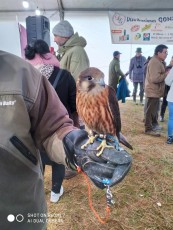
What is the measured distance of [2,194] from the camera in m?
0.81

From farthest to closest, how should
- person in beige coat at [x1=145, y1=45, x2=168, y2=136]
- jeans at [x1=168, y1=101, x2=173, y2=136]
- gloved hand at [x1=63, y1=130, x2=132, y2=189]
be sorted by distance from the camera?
person in beige coat at [x1=145, y1=45, x2=168, y2=136] → jeans at [x1=168, y1=101, x2=173, y2=136] → gloved hand at [x1=63, y1=130, x2=132, y2=189]

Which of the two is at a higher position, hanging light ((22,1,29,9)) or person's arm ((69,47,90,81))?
hanging light ((22,1,29,9))

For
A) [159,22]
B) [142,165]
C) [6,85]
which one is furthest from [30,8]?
[6,85]

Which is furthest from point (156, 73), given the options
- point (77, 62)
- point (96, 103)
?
point (96, 103)

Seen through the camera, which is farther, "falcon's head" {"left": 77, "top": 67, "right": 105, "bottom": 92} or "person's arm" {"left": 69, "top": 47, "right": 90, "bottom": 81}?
"person's arm" {"left": 69, "top": 47, "right": 90, "bottom": 81}

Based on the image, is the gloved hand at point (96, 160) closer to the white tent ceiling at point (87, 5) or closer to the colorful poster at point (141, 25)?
the white tent ceiling at point (87, 5)

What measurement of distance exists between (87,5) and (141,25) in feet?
5.30

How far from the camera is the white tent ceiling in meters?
6.23

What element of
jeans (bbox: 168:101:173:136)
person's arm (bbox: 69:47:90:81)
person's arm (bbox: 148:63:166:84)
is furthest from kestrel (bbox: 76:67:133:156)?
person's arm (bbox: 148:63:166:84)

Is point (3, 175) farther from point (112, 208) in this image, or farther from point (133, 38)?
point (133, 38)

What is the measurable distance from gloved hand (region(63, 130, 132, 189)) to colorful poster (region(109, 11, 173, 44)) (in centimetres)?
639

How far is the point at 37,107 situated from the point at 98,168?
324mm

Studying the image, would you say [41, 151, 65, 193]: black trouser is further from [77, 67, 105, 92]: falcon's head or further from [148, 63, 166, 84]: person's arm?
[148, 63, 166, 84]: person's arm

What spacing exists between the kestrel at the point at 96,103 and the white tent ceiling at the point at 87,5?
561 centimetres
